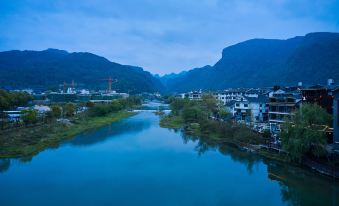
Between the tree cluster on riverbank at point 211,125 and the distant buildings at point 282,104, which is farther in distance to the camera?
the tree cluster on riverbank at point 211,125

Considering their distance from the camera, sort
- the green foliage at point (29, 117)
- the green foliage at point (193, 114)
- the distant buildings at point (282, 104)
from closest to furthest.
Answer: the distant buildings at point (282, 104) → the green foliage at point (29, 117) → the green foliage at point (193, 114)

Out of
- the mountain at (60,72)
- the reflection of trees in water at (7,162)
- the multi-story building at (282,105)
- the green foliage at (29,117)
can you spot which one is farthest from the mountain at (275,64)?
the reflection of trees in water at (7,162)

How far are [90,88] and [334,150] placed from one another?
95072 millimetres

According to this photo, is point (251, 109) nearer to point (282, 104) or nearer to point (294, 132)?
point (282, 104)

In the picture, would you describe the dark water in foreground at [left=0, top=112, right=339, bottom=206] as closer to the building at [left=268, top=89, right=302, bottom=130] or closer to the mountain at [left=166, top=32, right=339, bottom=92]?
the building at [left=268, top=89, right=302, bottom=130]

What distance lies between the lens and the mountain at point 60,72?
92438mm

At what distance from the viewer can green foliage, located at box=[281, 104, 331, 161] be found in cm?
1297

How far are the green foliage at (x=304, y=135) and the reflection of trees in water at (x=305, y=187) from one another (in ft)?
2.83

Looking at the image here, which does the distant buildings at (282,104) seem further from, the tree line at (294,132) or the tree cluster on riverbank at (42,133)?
the tree cluster on riverbank at (42,133)

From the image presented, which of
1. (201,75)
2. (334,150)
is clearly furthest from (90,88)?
(334,150)

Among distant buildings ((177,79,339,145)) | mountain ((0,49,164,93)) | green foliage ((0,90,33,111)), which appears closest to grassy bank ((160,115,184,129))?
distant buildings ((177,79,339,145))

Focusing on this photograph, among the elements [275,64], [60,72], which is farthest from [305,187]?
[60,72]

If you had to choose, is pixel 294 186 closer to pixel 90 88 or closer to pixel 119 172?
pixel 119 172

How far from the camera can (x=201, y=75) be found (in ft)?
422
